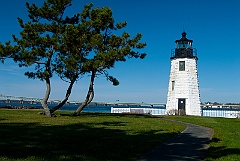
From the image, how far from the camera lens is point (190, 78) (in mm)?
37688

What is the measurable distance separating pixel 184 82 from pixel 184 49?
4321 mm

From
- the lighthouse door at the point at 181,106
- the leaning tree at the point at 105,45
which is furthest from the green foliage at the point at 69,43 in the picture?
the lighthouse door at the point at 181,106

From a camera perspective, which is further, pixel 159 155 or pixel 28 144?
pixel 28 144

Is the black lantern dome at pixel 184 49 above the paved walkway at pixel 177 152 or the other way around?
above

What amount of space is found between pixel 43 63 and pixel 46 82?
65.1 inches

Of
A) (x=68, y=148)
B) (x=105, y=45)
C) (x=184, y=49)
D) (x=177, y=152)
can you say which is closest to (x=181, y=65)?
(x=184, y=49)

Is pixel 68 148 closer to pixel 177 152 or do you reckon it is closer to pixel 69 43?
pixel 177 152

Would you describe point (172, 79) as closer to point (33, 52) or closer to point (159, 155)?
point (33, 52)

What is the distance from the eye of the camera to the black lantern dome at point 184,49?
126 feet

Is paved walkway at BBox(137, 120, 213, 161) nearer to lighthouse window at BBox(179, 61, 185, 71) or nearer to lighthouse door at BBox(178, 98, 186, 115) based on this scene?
lighthouse door at BBox(178, 98, 186, 115)

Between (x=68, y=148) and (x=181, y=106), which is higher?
(x=181, y=106)

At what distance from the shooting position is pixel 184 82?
37688 mm

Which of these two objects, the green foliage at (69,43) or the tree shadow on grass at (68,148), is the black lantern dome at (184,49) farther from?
the tree shadow on grass at (68,148)

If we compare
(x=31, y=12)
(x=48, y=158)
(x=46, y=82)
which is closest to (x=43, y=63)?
(x=46, y=82)
